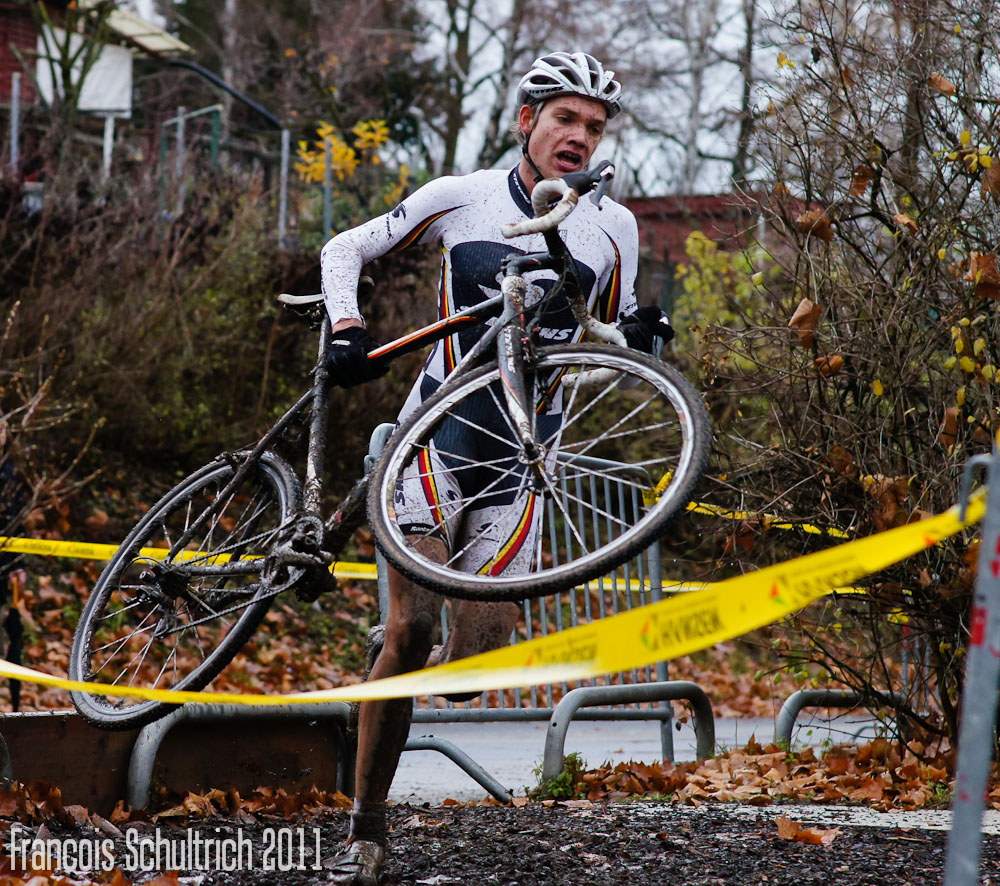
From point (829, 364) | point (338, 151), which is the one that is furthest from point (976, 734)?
point (338, 151)

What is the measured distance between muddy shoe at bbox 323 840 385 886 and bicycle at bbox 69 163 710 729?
0.67 metres

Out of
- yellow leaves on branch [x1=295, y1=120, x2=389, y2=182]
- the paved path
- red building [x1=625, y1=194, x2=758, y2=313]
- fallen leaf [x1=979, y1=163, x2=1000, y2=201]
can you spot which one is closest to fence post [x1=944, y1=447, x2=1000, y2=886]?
the paved path

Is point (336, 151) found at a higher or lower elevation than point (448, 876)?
higher

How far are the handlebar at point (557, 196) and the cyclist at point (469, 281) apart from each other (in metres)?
0.43

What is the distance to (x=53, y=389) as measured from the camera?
1098 cm

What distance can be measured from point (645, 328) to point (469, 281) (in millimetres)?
596

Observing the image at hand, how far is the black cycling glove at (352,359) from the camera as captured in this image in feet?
12.6

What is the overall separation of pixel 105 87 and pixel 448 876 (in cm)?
3361

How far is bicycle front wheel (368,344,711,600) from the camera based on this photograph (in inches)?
125

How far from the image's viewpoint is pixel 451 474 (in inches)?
155

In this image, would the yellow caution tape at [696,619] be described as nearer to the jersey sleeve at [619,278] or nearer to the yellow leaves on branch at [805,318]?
the jersey sleeve at [619,278]

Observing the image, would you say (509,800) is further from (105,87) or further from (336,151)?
(105,87)

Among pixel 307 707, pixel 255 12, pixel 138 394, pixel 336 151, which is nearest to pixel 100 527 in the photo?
pixel 138 394

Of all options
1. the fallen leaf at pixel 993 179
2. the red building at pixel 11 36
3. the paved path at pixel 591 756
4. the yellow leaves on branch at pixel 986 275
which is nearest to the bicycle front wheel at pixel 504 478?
the paved path at pixel 591 756
